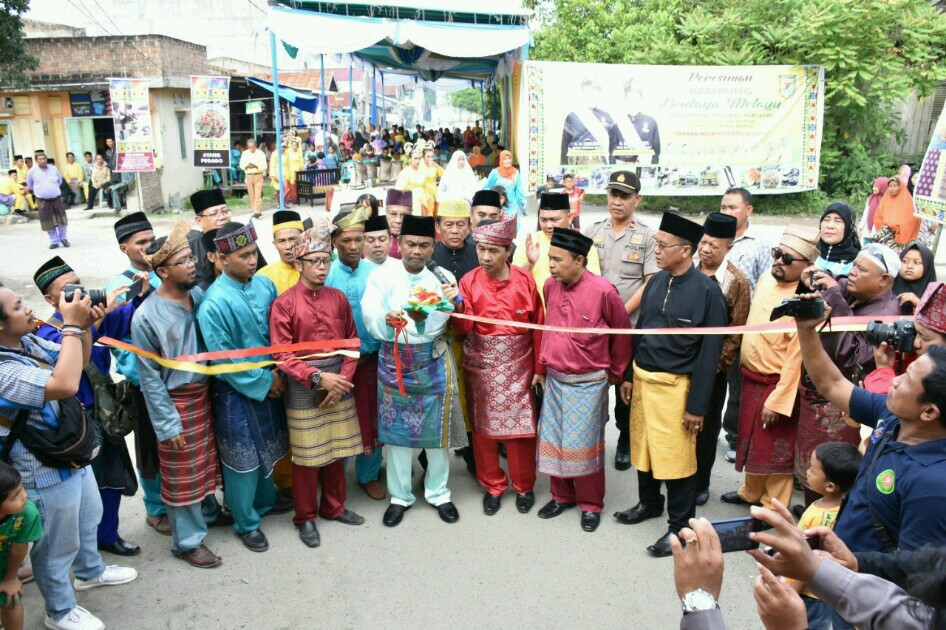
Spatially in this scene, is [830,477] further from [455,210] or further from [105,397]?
[105,397]

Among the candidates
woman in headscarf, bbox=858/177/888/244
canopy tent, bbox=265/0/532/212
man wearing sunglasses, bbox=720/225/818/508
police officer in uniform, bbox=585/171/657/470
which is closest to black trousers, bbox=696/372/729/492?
man wearing sunglasses, bbox=720/225/818/508

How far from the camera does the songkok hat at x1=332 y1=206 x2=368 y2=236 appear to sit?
15.3ft

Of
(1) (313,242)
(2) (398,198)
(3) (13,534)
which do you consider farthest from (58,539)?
(2) (398,198)

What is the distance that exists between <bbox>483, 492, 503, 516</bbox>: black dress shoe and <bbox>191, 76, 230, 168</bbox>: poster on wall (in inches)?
483

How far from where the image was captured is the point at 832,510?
3205 millimetres

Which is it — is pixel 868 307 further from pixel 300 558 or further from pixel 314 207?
pixel 314 207

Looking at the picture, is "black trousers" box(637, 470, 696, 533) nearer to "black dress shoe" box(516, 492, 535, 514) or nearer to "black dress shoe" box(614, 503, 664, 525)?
"black dress shoe" box(614, 503, 664, 525)

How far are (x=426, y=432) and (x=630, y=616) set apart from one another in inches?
62.4

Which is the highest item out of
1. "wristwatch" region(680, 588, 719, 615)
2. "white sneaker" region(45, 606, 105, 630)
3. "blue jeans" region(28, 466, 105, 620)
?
"wristwatch" region(680, 588, 719, 615)

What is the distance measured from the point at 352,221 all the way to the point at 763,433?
2871 millimetres

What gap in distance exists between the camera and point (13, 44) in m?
15.3

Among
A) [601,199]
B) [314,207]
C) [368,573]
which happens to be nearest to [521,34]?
[601,199]

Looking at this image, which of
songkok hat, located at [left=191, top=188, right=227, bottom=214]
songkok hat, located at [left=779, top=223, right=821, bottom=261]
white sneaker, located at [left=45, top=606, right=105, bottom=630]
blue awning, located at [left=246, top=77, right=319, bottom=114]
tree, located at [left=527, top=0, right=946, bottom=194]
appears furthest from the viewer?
blue awning, located at [left=246, top=77, right=319, bottom=114]

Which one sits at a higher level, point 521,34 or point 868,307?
point 521,34
